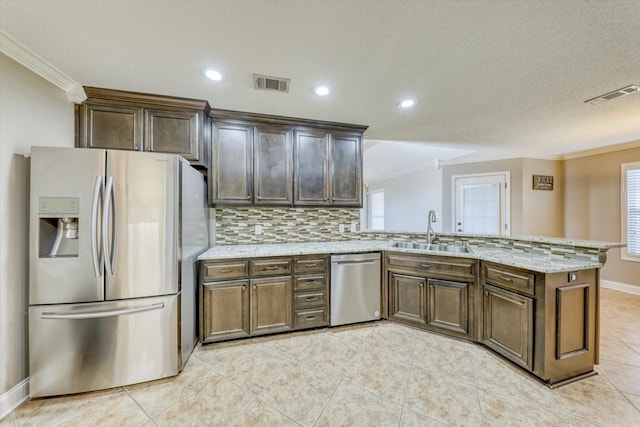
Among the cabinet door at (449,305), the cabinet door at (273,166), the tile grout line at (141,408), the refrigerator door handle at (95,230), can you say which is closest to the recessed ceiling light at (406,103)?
the cabinet door at (273,166)

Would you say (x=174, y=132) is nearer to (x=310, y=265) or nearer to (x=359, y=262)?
(x=310, y=265)

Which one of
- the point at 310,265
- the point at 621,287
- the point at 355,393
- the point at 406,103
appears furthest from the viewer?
the point at 621,287

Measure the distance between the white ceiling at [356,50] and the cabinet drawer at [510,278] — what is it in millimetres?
1605

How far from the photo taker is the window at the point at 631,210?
387 centimetres

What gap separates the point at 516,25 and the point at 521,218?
4.28 metres

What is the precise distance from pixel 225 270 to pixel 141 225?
32.7 inches

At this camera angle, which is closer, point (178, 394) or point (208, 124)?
point (178, 394)

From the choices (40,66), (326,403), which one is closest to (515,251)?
(326,403)

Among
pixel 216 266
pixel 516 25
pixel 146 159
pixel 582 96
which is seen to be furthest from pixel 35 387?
pixel 582 96

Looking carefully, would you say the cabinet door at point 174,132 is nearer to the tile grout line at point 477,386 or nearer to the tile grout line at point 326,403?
the tile grout line at point 326,403

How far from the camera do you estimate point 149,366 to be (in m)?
1.90

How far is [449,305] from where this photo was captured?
2.53 meters

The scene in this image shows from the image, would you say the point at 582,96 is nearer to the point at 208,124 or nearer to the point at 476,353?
the point at 476,353

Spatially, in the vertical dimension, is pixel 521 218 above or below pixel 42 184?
below
